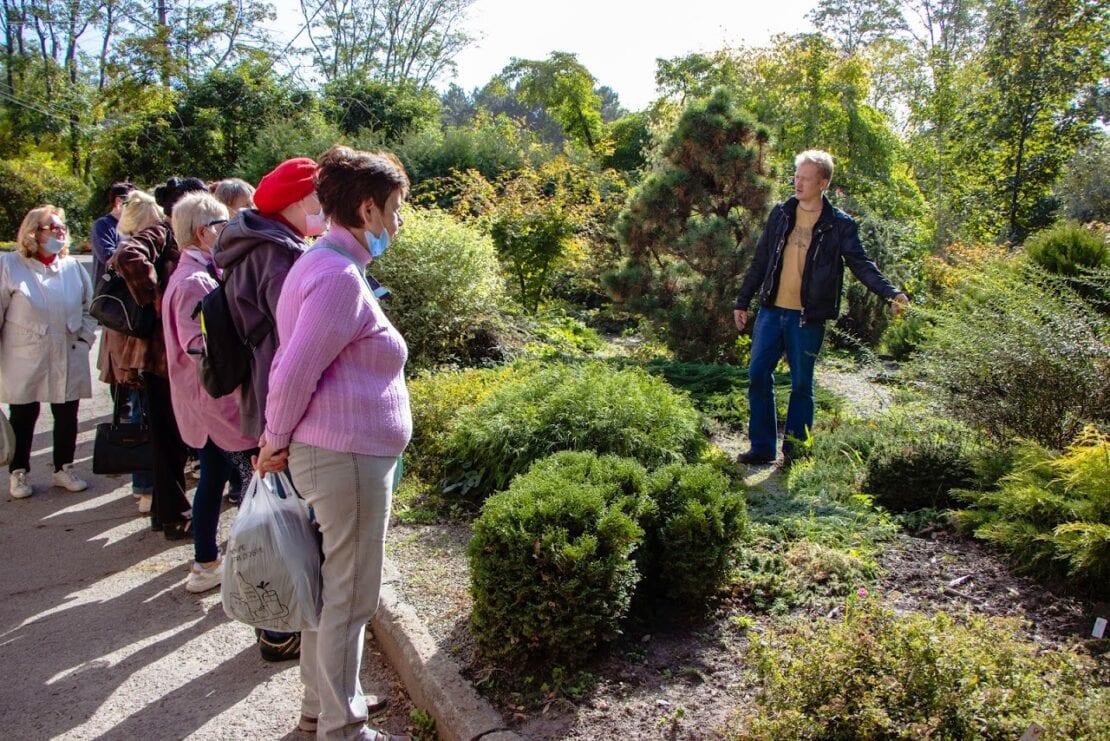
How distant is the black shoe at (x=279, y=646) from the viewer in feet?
11.6

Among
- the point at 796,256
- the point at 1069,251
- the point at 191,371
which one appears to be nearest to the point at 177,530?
the point at 191,371

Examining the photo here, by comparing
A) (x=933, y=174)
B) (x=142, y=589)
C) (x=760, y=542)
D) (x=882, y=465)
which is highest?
(x=933, y=174)

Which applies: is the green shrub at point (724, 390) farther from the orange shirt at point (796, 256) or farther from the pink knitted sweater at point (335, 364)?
the pink knitted sweater at point (335, 364)

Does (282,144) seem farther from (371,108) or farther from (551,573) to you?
(551,573)

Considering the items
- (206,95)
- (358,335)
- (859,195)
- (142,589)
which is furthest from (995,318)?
(206,95)

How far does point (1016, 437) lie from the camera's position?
4.34 meters

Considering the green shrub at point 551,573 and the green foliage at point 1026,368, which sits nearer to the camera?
the green shrub at point 551,573

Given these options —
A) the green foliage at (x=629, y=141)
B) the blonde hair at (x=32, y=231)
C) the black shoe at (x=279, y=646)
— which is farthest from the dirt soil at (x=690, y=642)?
the green foliage at (x=629, y=141)

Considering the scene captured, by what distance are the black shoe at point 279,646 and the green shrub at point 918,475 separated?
3.02 meters

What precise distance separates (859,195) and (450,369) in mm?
11358

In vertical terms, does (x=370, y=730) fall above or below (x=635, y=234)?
below

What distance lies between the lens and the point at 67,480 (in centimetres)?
575

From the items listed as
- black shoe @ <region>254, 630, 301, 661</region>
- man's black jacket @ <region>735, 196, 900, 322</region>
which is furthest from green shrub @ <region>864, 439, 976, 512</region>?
black shoe @ <region>254, 630, 301, 661</region>

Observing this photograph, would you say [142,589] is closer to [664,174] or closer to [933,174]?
[664,174]
